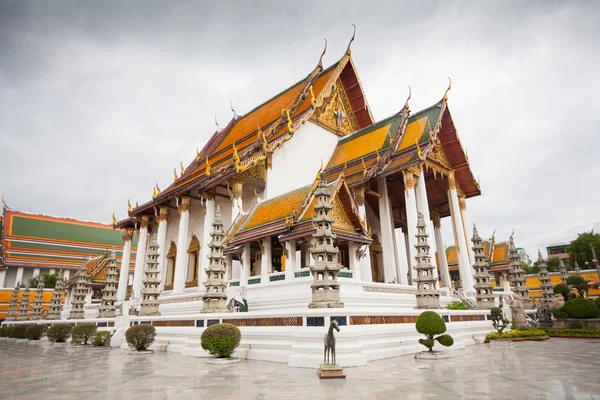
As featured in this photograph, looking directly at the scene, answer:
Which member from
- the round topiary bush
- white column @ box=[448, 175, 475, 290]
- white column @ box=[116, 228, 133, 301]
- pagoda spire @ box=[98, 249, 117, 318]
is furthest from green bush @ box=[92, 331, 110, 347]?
white column @ box=[448, 175, 475, 290]

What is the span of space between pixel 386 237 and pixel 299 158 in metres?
5.49

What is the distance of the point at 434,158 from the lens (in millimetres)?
18234

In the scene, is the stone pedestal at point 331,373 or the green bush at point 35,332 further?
the green bush at point 35,332

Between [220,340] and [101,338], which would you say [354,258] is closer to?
[220,340]

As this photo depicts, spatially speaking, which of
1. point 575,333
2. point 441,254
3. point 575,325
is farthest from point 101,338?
point 575,325

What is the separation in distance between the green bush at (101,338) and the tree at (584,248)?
4280cm

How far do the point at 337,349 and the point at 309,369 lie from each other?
591 mm

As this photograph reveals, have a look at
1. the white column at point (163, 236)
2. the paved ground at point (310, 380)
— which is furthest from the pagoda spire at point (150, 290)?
the white column at point (163, 236)

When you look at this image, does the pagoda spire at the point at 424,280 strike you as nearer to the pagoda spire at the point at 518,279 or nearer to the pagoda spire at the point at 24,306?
the pagoda spire at the point at 518,279

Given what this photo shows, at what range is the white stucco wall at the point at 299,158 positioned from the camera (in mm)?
17094

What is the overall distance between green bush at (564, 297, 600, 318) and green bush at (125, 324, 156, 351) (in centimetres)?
1516

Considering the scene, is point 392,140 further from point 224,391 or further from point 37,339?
point 37,339

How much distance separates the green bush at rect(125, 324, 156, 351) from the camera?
9674 millimetres

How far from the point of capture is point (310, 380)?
546 cm
